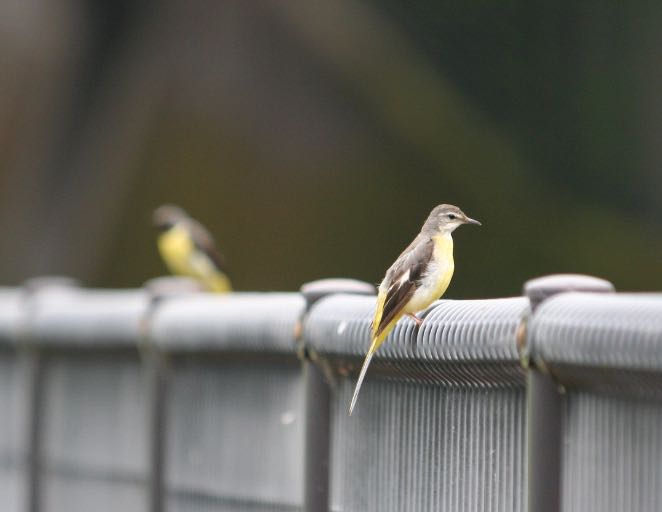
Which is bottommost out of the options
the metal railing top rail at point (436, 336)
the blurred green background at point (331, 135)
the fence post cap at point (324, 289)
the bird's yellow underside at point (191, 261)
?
the metal railing top rail at point (436, 336)

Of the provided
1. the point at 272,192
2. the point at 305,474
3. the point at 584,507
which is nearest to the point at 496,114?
the point at 272,192

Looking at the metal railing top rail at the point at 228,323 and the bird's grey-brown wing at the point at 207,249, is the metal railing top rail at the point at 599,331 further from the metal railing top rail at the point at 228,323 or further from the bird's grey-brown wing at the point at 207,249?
the bird's grey-brown wing at the point at 207,249

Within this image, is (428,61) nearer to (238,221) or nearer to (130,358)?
(238,221)

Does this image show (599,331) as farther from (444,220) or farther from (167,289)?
(167,289)

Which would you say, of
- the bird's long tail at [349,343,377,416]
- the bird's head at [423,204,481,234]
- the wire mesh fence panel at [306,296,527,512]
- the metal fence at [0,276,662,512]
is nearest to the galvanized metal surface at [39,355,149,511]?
the metal fence at [0,276,662,512]

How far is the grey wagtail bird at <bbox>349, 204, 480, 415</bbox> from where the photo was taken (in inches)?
172

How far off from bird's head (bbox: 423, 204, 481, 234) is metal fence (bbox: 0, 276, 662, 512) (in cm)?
74

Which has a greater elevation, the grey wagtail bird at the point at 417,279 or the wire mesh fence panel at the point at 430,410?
the grey wagtail bird at the point at 417,279

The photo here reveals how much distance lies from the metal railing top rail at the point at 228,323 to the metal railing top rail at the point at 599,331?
76.0 inches

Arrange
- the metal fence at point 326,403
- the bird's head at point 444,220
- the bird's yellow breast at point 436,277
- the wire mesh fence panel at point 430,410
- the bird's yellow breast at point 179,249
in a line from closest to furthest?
the metal fence at point 326,403
the wire mesh fence panel at point 430,410
the bird's yellow breast at point 436,277
the bird's head at point 444,220
the bird's yellow breast at point 179,249

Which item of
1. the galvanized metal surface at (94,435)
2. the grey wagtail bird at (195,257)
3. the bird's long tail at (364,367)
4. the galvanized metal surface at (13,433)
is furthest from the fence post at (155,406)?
the grey wagtail bird at (195,257)

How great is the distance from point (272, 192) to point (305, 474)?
15.3m

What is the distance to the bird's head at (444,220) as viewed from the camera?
590 centimetres

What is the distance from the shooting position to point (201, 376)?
248 inches
